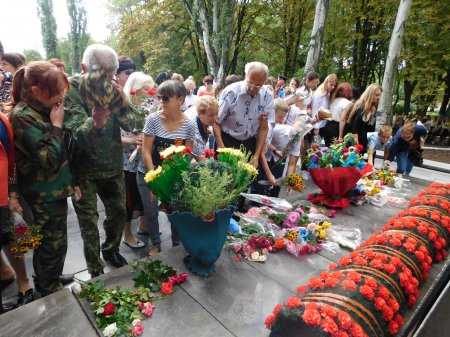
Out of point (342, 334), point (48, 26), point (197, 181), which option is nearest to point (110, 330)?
point (197, 181)

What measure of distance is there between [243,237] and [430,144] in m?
14.3

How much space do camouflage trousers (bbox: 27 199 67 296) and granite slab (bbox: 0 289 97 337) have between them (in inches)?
21.0

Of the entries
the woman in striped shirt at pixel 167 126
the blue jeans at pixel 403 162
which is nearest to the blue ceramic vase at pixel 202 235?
the woman in striped shirt at pixel 167 126

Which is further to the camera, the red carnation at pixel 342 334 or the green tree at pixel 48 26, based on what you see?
the green tree at pixel 48 26

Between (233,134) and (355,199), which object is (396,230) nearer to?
(355,199)

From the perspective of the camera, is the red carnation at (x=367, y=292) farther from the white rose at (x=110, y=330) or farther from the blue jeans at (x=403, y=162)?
the blue jeans at (x=403, y=162)

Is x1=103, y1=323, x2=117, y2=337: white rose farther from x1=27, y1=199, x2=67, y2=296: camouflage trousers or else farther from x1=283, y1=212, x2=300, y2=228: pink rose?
x1=283, y1=212, x2=300, y2=228: pink rose

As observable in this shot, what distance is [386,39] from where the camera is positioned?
528 inches

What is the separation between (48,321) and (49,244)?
2.33 ft

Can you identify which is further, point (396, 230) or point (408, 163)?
point (408, 163)

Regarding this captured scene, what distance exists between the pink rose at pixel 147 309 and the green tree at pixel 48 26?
80.9 ft

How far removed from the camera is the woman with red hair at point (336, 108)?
17.0 feet

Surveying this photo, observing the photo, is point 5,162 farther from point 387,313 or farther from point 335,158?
point 335,158

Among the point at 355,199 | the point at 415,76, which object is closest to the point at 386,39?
the point at 415,76
